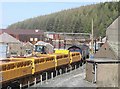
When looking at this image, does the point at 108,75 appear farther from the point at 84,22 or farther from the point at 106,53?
the point at 84,22

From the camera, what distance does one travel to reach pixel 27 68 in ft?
68.2

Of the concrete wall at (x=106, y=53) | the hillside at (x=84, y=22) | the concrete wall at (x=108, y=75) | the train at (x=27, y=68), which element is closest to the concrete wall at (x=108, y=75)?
the concrete wall at (x=108, y=75)

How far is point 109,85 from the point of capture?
77.2 feet

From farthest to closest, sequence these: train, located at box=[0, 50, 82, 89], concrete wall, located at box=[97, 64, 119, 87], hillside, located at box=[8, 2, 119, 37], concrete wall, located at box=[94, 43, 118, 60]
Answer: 1. hillside, located at box=[8, 2, 119, 37]
2. concrete wall, located at box=[94, 43, 118, 60]
3. concrete wall, located at box=[97, 64, 119, 87]
4. train, located at box=[0, 50, 82, 89]

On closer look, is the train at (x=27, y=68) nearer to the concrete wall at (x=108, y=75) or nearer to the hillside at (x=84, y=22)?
the concrete wall at (x=108, y=75)

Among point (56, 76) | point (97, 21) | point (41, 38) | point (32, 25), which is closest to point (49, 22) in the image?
point (32, 25)

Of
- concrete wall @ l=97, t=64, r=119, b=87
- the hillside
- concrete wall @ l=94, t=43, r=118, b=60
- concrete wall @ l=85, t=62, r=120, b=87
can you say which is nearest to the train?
concrete wall @ l=94, t=43, r=118, b=60

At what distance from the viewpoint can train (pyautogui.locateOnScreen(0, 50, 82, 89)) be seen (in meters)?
17.5

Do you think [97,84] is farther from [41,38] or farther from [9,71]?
[41,38]

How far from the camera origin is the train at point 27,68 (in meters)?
17.5

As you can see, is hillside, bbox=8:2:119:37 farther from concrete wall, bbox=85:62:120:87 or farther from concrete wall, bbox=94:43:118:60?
concrete wall, bbox=85:62:120:87

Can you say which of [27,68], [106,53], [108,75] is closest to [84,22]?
[106,53]

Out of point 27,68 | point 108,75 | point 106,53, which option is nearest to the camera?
point 27,68

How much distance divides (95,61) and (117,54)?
2.14 m
